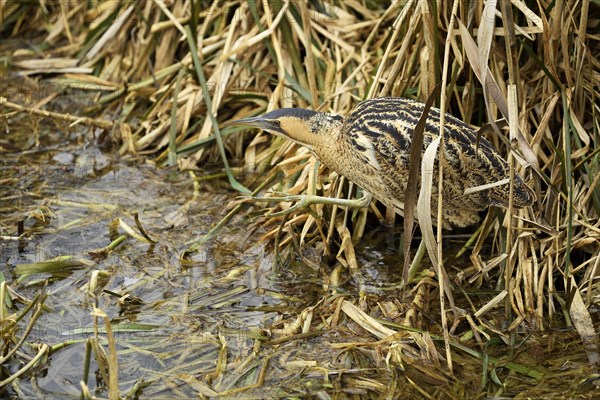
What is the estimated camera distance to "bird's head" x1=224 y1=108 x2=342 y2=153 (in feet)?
11.9

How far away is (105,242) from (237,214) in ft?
1.99

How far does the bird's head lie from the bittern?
0.08 ft

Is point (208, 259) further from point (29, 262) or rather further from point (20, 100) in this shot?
point (20, 100)

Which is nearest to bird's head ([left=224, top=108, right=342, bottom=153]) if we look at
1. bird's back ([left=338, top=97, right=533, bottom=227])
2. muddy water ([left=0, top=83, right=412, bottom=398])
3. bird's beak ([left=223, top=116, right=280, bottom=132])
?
bird's beak ([left=223, top=116, right=280, bottom=132])

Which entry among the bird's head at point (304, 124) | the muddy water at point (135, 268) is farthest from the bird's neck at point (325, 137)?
the muddy water at point (135, 268)

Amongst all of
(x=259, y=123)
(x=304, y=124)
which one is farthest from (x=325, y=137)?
(x=259, y=123)

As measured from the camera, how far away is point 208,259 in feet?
12.2

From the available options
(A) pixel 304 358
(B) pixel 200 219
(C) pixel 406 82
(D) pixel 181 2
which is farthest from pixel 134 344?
(D) pixel 181 2

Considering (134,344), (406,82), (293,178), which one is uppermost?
(406,82)

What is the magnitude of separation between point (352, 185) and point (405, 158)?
22.7 inches

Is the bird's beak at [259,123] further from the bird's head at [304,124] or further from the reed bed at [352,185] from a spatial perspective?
the reed bed at [352,185]

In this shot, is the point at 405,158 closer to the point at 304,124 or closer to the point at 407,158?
the point at 407,158

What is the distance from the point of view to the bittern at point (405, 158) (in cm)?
331

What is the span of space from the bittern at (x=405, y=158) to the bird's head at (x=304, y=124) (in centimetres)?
3
